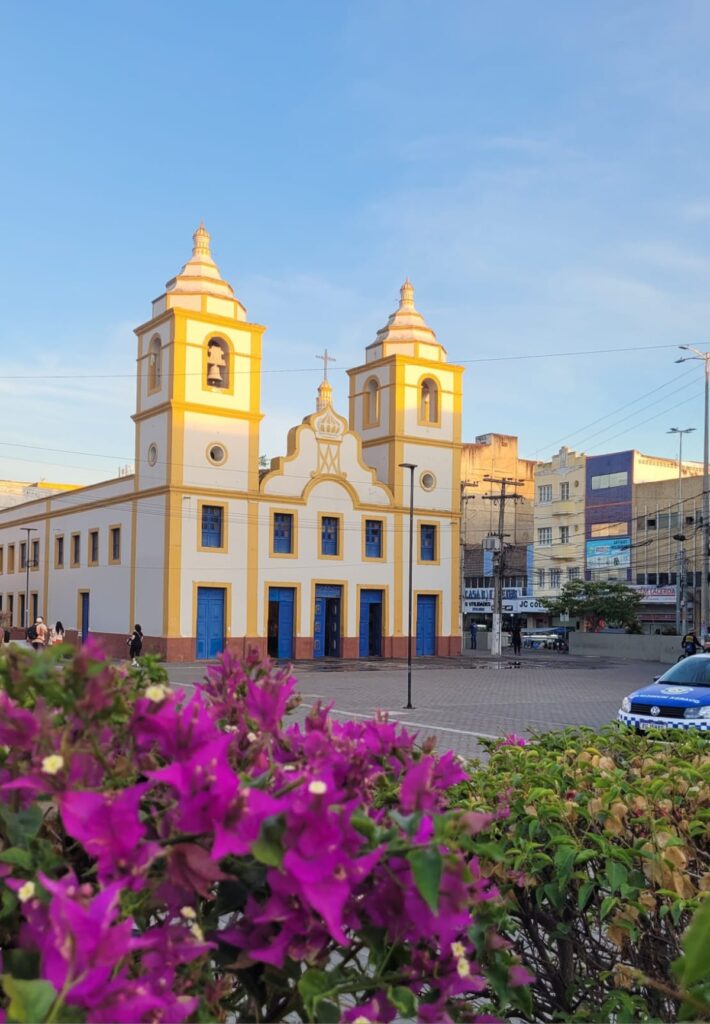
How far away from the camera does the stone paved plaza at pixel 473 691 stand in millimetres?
18484

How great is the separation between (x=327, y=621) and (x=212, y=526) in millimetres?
7333

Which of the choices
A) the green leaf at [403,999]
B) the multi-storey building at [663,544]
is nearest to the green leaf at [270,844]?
the green leaf at [403,999]

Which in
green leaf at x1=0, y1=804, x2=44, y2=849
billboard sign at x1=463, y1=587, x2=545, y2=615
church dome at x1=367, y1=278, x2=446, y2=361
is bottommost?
billboard sign at x1=463, y1=587, x2=545, y2=615

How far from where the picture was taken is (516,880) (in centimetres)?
266

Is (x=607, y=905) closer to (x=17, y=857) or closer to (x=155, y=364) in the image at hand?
(x=17, y=857)

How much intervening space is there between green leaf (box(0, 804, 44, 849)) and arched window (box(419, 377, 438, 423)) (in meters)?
45.0

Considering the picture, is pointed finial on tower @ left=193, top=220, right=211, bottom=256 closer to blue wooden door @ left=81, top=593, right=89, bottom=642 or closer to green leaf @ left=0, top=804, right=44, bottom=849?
blue wooden door @ left=81, top=593, right=89, bottom=642

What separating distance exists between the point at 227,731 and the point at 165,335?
37.7 metres

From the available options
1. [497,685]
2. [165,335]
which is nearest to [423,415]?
[165,335]

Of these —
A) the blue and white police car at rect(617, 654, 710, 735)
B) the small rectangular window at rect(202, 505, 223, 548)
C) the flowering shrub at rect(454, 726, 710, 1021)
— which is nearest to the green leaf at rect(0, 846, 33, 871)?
the flowering shrub at rect(454, 726, 710, 1021)

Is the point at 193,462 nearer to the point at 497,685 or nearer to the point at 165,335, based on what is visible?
the point at 165,335

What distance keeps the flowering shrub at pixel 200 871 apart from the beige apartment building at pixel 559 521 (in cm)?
7505

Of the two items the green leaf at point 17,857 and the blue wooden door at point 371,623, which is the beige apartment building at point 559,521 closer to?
the blue wooden door at point 371,623

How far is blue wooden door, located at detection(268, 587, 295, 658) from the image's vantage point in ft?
132
